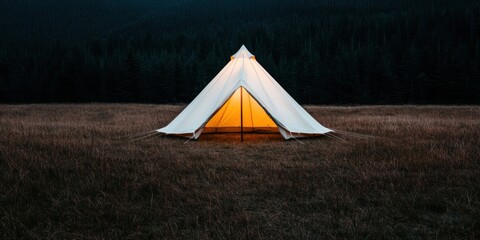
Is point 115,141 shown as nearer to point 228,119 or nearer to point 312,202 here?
point 228,119

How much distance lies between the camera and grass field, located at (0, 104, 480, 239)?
3.36 m

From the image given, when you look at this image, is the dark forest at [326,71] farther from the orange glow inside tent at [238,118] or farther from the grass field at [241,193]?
the grass field at [241,193]

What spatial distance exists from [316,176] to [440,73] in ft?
209

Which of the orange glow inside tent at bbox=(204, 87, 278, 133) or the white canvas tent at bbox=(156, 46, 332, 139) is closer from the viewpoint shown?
the white canvas tent at bbox=(156, 46, 332, 139)

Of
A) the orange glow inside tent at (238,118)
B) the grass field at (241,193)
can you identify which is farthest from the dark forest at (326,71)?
the grass field at (241,193)

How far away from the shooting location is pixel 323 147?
8.49 meters

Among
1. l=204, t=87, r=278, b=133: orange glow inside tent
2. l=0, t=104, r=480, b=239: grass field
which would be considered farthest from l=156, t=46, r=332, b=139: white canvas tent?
l=0, t=104, r=480, b=239: grass field

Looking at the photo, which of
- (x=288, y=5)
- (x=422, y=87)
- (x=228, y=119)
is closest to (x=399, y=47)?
(x=422, y=87)

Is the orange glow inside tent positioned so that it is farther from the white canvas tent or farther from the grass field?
the grass field

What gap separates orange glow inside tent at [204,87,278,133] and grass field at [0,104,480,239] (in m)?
4.45

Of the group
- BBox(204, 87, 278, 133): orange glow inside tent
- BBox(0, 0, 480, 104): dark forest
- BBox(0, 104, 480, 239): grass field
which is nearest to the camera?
BBox(0, 104, 480, 239): grass field

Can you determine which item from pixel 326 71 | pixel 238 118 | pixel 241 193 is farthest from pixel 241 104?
pixel 326 71

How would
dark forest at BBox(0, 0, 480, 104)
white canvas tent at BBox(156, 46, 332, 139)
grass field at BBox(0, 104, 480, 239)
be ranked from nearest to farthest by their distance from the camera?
grass field at BBox(0, 104, 480, 239) → white canvas tent at BBox(156, 46, 332, 139) → dark forest at BBox(0, 0, 480, 104)

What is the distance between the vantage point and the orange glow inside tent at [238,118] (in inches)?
495
